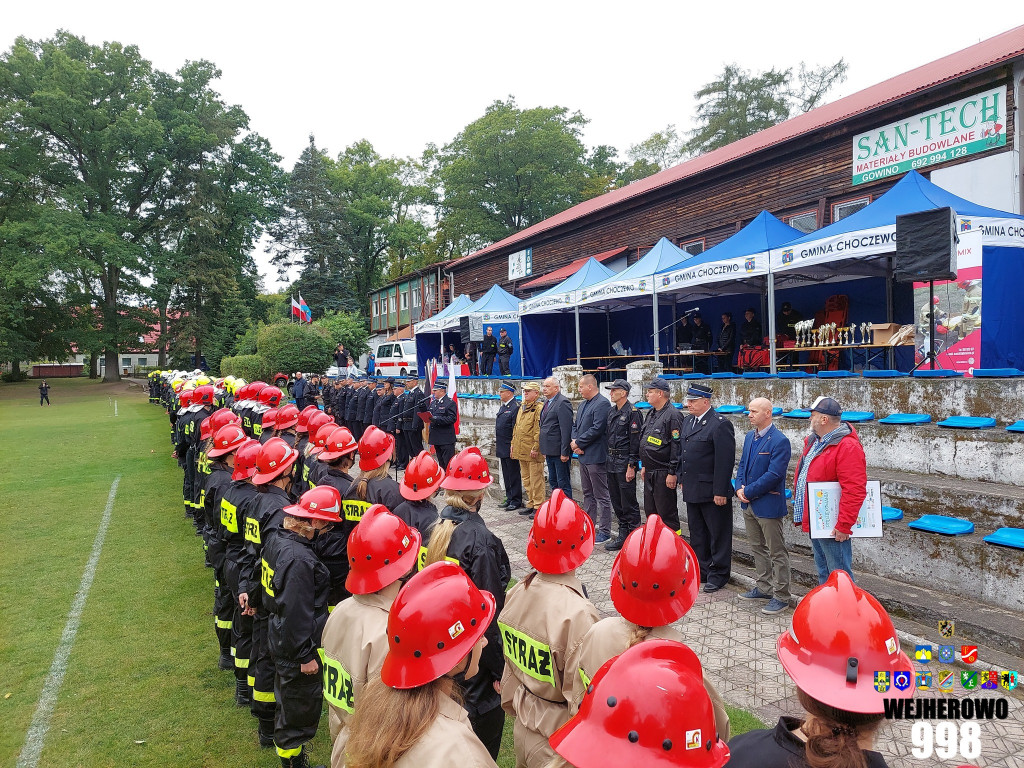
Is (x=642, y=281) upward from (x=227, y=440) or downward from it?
upward

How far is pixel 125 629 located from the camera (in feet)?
20.3

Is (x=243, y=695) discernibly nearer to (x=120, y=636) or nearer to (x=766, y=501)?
(x=120, y=636)

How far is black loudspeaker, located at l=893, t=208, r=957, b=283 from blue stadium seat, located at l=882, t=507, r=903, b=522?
319 centimetres

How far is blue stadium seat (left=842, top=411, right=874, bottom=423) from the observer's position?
26.8 ft

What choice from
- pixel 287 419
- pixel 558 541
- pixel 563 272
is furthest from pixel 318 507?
pixel 563 272

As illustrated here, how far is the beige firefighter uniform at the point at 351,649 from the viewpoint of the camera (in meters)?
2.66

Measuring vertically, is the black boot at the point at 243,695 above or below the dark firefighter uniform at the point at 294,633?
below

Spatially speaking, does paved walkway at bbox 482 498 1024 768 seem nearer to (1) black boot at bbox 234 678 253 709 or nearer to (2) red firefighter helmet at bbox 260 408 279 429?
(1) black boot at bbox 234 678 253 709

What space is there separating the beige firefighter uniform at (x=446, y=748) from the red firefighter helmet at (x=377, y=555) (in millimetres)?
1015

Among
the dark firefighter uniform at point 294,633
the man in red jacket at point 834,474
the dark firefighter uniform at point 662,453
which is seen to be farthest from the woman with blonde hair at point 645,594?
the dark firefighter uniform at point 662,453

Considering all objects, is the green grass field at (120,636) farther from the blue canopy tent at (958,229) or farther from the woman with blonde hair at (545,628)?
the blue canopy tent at (958,229)

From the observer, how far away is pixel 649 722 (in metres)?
1.44

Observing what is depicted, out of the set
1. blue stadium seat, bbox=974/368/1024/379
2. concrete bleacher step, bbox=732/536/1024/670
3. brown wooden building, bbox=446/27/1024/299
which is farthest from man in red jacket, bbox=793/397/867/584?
brown wooden building, bbox=446/27/1024/299

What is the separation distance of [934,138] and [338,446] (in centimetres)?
1350
